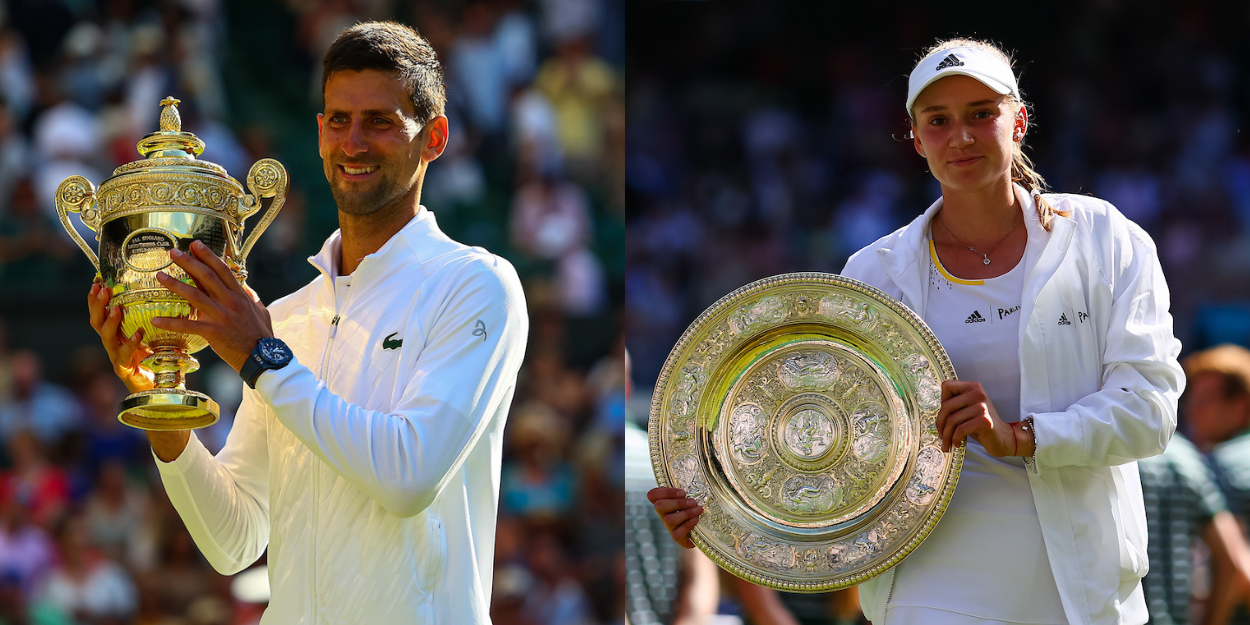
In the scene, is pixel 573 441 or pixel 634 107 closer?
pixel 573 441

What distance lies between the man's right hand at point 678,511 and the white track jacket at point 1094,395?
46cm

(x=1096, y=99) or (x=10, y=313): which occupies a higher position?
(x=1096, y=99)

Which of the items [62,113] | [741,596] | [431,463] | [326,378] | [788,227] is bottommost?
[741,596]

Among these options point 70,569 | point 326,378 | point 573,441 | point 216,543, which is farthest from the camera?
point 573,441

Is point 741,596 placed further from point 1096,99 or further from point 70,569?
point 1096,99

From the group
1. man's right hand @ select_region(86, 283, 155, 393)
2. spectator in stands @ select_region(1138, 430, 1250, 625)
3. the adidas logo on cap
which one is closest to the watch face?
man's right hand @ select_region(86, 283, 155, 393)

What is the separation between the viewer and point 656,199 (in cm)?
1172

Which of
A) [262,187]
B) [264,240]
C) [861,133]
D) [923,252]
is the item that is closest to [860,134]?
[861,133]

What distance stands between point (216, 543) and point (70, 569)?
19.2 ft

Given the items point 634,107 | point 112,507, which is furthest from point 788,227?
point 112,507

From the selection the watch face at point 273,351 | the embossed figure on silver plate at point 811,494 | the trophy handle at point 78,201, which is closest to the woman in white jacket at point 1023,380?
the embossed figure on silver plate at point 811,494

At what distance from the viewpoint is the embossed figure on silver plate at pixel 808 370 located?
10.6 ft

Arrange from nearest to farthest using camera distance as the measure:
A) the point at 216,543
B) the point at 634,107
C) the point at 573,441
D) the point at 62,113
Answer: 1. the point at 216,543
2. the point at 573,441
3. the point at 62,113
4. the point at 634,107

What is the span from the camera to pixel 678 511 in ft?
10.2
